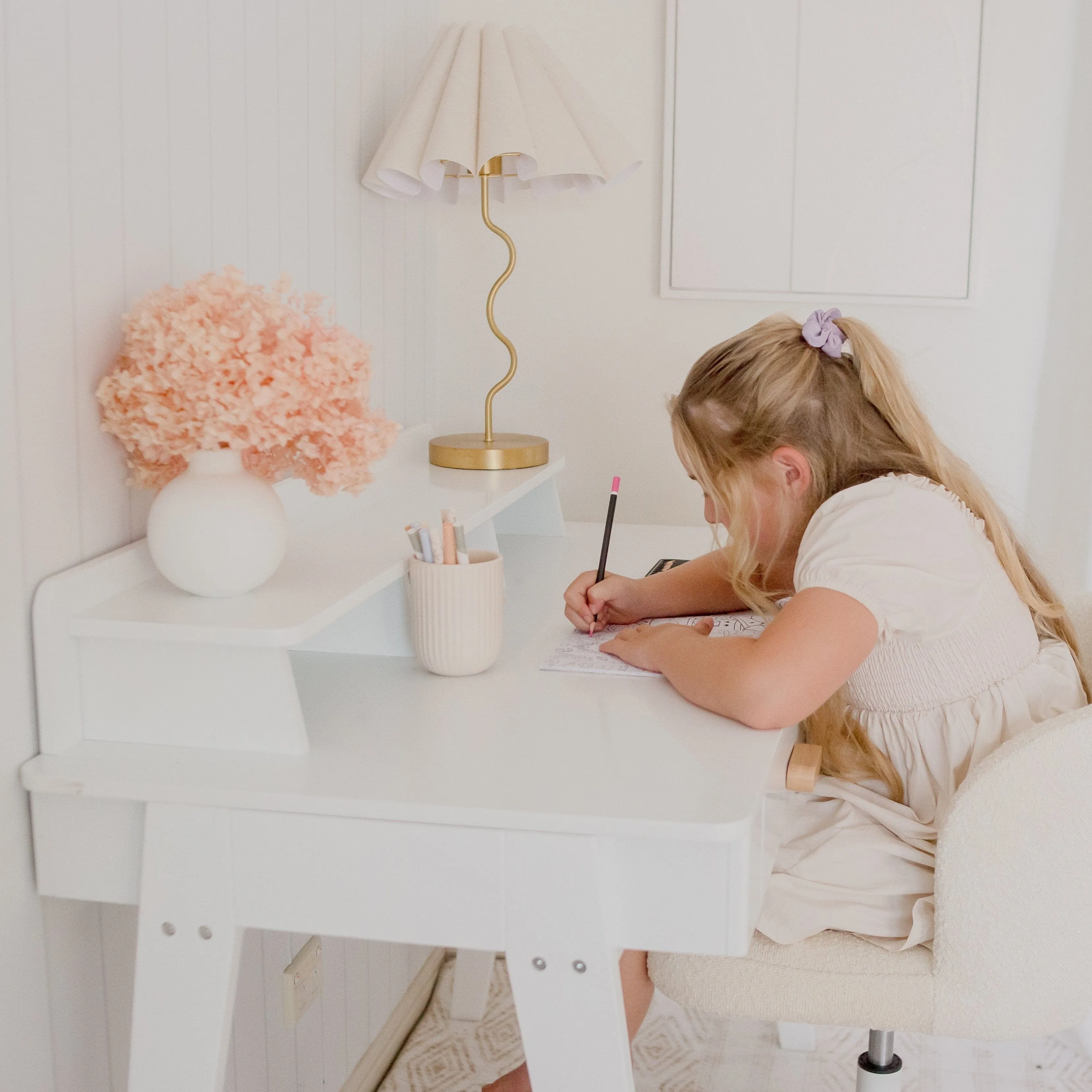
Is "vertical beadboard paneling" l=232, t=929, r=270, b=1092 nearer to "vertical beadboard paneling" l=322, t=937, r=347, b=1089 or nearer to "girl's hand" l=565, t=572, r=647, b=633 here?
"vertical beadboard paneling" l=322, t=937, r=347, b=1089

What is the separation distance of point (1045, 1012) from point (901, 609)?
0.38 meters

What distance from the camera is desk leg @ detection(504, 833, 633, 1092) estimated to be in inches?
37.0

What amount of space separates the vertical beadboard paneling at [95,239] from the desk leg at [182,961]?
0.28 m

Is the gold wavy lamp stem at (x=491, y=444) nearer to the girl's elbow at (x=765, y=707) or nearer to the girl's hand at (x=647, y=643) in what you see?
the girl's hand at (x=647, y=643)

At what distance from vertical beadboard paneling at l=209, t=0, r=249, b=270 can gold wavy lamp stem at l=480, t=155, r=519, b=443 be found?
0.49 m

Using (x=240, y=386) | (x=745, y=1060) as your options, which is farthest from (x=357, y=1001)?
(x=240, y=386)

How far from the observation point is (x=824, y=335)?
1346 mm

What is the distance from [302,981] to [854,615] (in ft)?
2.79

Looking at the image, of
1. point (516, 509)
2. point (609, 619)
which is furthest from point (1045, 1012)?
point (516, 509)

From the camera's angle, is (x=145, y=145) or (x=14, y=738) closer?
(x=14, y=738)

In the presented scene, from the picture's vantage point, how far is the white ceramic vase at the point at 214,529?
1.04 m

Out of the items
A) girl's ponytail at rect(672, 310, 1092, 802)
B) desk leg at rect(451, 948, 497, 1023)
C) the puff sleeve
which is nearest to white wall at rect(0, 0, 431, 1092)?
desk leg at rect(451, 948, 497, 1023)

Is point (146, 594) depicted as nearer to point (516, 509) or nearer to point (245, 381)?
point (245, 381)

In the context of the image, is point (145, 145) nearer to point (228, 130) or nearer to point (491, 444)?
point (228, 130)
